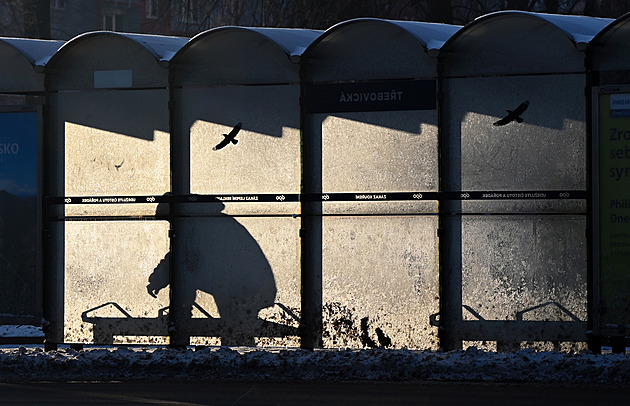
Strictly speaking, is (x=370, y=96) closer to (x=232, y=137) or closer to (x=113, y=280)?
(x=232, y=137)

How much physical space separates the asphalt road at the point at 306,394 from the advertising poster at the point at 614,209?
1.03 meters

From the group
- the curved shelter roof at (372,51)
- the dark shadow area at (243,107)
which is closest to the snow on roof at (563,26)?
the curved shelter roof at (372,51)

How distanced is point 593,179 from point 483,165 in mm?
852

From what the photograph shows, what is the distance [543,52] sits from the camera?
9062mm

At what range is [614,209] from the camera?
8.92 metres

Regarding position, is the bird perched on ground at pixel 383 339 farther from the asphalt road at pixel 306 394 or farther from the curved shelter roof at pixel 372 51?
the curved shelter roof at pixel 372 51

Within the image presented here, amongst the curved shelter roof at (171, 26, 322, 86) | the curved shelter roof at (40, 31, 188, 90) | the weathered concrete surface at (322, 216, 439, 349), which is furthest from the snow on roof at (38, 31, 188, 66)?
the weathered concrete surface at (322, 216, 439, 349)

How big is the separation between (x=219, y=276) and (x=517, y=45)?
10.1ft

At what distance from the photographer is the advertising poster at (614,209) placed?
8859mm

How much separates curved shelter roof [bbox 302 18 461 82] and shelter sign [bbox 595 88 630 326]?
1432 mm

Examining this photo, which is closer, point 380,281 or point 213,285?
point 380,281

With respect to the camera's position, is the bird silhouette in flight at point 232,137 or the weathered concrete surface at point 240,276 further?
the bird silhouette in flight at point 232,137

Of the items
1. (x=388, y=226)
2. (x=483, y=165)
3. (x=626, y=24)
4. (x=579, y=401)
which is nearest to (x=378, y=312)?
(x=388, y=226)

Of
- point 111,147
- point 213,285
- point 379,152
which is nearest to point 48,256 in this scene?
point 111,147
